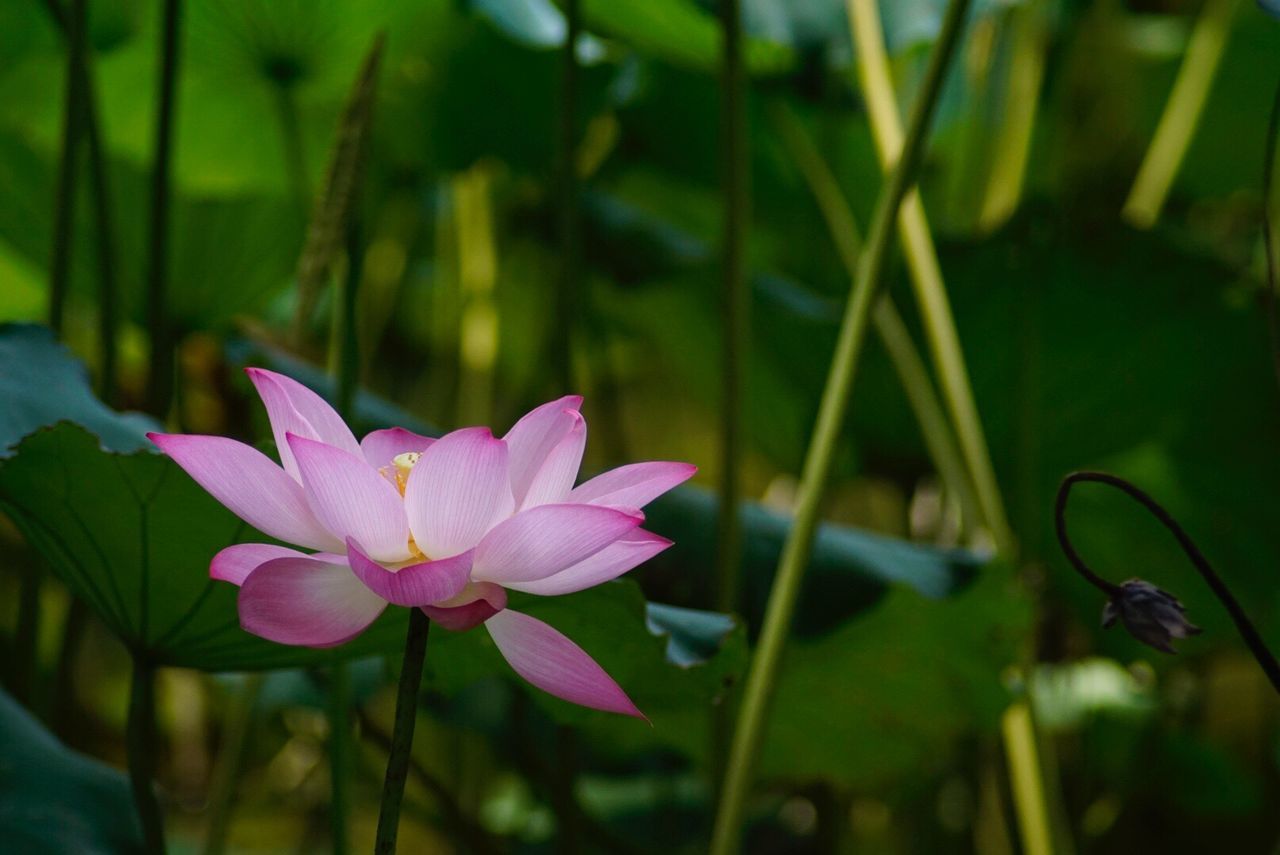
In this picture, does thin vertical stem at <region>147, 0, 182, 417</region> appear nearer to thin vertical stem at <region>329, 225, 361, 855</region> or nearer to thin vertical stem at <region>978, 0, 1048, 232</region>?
thin vertical stem at <region>329, 225, 361, 855</region>

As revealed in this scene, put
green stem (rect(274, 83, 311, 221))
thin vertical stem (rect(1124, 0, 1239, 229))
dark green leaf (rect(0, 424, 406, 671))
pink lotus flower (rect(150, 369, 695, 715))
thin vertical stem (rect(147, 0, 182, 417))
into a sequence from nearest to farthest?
pink lotus flower (rect(150, 369, 695, 715)), dark green leaf (rect(0, 424, 406, 671)), thin vertical stem (rect(147, 0, 182, 417)), green stem (rect(274, 83, 311, 221)), thin vertical stem (rect(1124, 0, 1239, 229))

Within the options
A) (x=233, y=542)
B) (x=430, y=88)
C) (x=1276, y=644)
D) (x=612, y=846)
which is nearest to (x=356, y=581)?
(x=233, y=542)

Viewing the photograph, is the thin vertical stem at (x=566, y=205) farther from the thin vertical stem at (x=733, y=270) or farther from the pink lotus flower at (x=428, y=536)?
the pink lotus flower at (x=428, y=536)

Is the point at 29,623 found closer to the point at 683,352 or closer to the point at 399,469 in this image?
the point at 399,469

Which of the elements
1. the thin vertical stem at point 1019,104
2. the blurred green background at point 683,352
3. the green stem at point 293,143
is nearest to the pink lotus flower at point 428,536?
the blurred green background at point 683,352

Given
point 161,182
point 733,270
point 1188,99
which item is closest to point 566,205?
point 733,270

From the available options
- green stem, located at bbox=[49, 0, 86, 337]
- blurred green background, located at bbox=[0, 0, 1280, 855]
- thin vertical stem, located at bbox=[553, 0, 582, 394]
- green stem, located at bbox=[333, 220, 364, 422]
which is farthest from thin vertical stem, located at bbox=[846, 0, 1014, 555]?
green stem, located at bbox=[49, 0, 86, 337]
